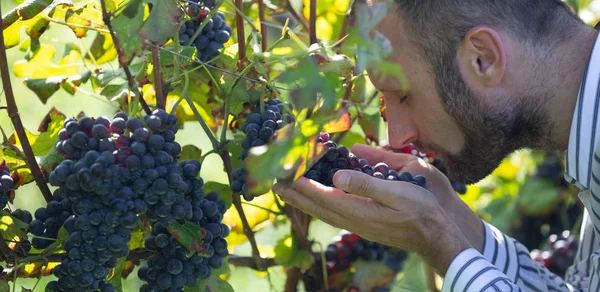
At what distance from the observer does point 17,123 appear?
117cm

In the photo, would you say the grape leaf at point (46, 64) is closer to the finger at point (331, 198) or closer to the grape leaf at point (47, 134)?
the grape leaf at point (47, 134)

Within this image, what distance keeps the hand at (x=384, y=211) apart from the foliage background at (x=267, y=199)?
25 cm

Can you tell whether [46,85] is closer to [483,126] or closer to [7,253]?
[7,253]

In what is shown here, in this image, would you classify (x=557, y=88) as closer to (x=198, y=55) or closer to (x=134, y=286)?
(x=198, y=55)

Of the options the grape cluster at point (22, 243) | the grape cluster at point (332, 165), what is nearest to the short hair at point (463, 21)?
the grape cluster at point (332, 165)

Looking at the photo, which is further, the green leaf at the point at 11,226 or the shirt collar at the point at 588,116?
the shirt collar at the point at 588,116

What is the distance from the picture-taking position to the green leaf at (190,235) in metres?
1.13

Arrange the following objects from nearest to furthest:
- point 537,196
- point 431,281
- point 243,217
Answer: point 243,217 < point 431,281 < point 537,196

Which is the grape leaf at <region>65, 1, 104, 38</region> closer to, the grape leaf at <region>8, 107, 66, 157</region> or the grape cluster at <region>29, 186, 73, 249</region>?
the grape leaf at <region>8, 107, 66, 157</region>

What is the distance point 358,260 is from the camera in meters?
1.84

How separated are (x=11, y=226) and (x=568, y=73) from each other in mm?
1133

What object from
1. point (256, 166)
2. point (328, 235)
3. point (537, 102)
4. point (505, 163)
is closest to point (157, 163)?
point (256, 166)

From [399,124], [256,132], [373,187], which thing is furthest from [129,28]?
[399,124]

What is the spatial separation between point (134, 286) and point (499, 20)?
1.84 meters
